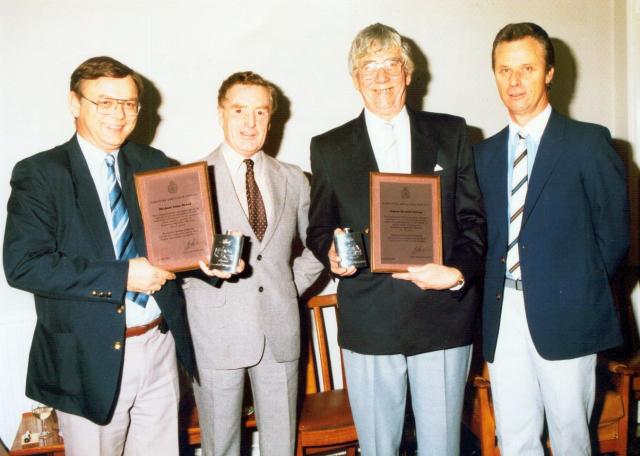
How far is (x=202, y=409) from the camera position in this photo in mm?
2443

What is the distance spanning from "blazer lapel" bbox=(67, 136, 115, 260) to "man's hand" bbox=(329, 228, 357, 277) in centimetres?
87

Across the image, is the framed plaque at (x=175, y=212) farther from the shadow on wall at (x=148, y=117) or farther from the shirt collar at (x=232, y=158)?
the shadow on wall at (x=148, y=117)

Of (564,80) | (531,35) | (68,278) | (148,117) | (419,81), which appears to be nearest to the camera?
(68,278)

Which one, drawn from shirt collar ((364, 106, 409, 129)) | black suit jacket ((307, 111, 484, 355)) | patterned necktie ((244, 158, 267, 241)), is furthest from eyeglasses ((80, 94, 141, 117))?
shirt collar ((364, 106, 409, 129))

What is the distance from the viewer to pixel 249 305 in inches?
95.7

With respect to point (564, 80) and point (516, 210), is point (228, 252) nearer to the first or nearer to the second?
point (516, 210)

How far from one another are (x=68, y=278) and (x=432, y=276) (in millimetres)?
1374

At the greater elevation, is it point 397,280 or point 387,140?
point 387,140

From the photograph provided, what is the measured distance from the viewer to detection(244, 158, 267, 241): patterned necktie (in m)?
2.47

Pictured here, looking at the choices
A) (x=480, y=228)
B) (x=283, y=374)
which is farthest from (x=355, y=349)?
(x=480, y=228)

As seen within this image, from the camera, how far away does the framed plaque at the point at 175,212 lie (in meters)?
2.09

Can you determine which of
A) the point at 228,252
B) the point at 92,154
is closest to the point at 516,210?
the point at 228,252

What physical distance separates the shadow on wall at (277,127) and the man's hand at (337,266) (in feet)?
4.26

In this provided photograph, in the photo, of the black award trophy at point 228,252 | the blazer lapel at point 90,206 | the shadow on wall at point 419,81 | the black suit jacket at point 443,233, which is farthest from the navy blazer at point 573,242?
the blazer lapel at point 90,206
